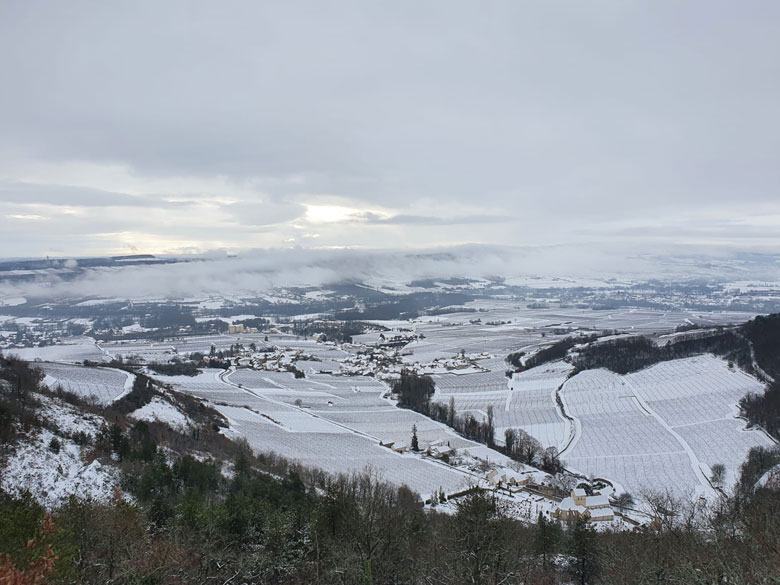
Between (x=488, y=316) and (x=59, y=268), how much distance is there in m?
140

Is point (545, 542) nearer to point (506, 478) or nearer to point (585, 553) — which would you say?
point (585, 553)

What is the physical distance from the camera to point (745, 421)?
37.6 meters

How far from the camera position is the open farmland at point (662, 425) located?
29.8 meters

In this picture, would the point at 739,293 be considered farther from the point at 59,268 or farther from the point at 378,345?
the point at 59,268

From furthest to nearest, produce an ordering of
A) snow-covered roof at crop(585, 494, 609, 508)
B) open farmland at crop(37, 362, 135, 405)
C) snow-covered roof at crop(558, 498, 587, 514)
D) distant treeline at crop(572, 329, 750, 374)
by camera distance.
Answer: distant treeline at crop(572, 329, 750, 374), open farmland at crop(37, 362, 135, 405), snow-covered roof at crop(585, 494, 609, 508), snow-covered roof at crop(558, 498, 587, 514)

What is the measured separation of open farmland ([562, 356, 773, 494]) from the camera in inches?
1174

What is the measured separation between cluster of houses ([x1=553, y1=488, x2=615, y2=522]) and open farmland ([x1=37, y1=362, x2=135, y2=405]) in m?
28.6

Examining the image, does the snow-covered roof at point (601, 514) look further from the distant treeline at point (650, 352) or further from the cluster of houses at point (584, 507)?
the distant treeline at point (650, 352)

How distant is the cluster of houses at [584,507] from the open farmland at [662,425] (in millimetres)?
4260

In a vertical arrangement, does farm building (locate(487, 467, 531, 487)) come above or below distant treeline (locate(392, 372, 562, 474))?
above

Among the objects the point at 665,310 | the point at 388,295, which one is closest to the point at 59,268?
the point at 388,295

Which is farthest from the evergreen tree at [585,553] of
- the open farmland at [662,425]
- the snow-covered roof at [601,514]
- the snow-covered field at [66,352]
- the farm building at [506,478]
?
the snow-covered field at [66,352]

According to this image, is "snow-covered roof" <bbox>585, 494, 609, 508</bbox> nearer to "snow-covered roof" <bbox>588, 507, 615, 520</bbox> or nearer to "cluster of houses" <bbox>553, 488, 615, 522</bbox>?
"cluster of houses" <bbox>553, 488, 615, 522</bbox>

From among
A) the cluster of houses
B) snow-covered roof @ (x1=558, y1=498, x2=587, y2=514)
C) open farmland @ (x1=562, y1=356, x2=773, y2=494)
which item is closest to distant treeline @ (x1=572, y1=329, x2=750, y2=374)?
open farmland @ (x1=562, y1=356, x2=773, y2=494)
